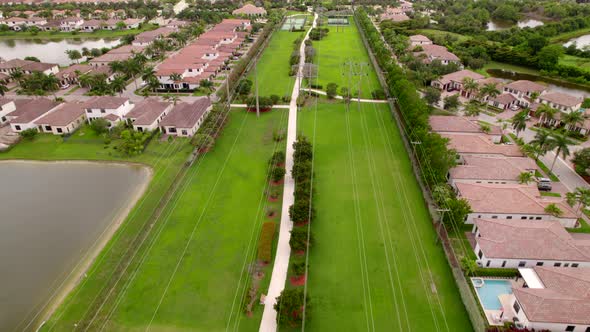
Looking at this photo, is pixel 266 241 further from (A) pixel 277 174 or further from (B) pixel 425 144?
(B) pixel 425 144

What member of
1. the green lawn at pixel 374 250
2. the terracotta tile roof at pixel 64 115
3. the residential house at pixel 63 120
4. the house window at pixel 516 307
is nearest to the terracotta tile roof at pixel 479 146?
the green lawn at pixel 374 250

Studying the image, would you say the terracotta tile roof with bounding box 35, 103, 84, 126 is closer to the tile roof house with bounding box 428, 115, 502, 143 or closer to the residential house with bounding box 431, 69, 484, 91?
the tile roof house with bounding box 428, 115, 502, 143

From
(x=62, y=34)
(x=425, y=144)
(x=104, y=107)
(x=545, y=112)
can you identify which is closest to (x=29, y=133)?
(x=104, y=107)

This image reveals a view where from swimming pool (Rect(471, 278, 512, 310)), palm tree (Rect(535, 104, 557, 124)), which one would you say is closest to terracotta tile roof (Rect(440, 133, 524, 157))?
palm tree (Rect(535, 104, 557, 124))

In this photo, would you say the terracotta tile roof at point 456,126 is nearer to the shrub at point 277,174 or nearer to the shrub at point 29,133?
the shrub at point 277,174

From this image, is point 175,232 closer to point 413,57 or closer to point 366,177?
point 366,177

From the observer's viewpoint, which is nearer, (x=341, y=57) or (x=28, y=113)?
(x=28, y=113)
